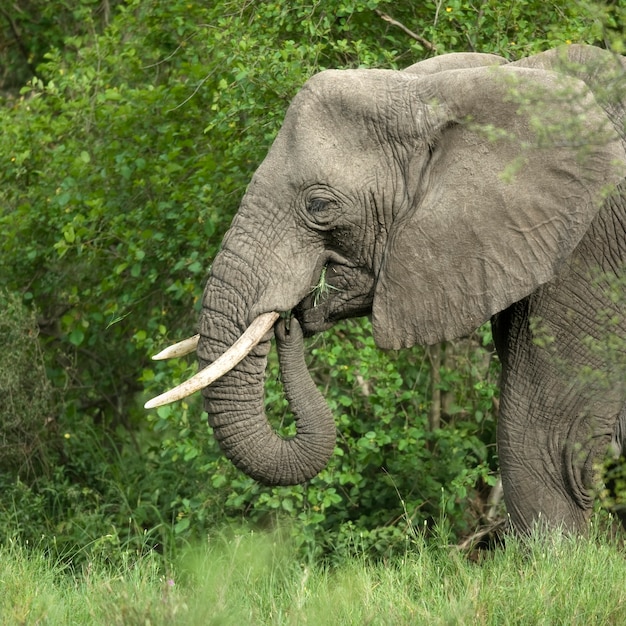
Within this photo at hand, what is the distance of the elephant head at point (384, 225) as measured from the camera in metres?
4.66

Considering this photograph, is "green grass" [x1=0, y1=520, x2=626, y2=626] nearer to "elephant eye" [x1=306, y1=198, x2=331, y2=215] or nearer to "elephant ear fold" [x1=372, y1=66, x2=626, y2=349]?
"elephant ear fold" [x1=372, y1=66, x2=626, y2=349]

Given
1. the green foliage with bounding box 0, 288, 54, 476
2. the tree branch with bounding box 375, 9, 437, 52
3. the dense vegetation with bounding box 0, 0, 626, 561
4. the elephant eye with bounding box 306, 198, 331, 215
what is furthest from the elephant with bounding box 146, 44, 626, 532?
the green foliage with bounding box 0, 288, 54, 476

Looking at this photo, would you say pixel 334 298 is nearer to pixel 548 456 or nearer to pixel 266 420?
pixel 266 420

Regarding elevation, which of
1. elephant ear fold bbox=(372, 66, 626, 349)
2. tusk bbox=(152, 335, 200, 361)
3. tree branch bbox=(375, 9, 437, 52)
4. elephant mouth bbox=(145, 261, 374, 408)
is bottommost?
tusk bbox=(152, 335, 200, 361)

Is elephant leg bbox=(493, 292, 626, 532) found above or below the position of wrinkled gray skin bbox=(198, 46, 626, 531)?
below

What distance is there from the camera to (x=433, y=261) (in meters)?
4.73

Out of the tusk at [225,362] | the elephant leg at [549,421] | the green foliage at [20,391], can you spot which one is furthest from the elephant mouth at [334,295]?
the green foliage at [20,391]

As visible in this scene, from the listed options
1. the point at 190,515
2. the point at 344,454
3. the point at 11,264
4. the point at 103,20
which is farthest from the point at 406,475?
the point at 103,20

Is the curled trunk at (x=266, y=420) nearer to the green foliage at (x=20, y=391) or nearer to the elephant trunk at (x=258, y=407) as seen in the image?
the elephant trunk at (x=258, y=407)

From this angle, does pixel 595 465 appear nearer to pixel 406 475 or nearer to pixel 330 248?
pixel 330 248

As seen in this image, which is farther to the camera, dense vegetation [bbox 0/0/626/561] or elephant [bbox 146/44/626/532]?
dense vegetation [bbox 0/0/626/561]

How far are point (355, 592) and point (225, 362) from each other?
96cm

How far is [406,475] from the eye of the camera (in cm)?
672

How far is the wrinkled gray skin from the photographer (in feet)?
15.3
